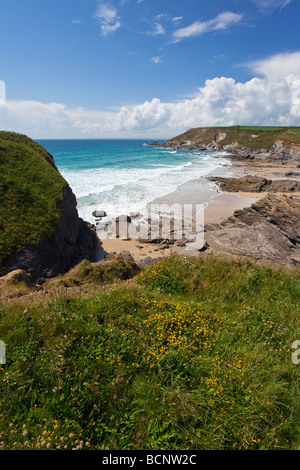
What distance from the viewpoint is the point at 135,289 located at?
205 inches

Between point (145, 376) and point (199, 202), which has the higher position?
point (199, 202)

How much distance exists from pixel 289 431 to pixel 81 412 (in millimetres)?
2586

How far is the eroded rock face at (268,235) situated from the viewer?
1276cm

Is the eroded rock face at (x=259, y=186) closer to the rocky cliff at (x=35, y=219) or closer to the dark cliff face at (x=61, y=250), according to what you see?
the dark cliff face at (x=61, y=250)

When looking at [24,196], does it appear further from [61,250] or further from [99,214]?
[99,214]

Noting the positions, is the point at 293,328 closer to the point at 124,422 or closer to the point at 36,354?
the point at 124,422

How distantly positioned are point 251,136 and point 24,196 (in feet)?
431

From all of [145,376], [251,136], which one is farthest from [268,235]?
[251,136]

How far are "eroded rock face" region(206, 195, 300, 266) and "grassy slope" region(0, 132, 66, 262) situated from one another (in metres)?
9.66

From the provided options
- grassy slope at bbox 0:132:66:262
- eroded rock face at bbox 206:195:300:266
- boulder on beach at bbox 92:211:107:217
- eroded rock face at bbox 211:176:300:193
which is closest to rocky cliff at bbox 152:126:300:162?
eroded rock face at bbox 211:176:300:193

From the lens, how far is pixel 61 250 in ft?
36.4

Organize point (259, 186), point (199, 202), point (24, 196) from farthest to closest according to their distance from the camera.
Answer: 1. point (259, 186)
2. point (199, 202)
3. point (24, 196)

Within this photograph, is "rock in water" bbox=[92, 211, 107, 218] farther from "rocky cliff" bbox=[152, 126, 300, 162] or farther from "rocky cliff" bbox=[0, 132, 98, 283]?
"rocky cliff" bbox=[152, 126, 300, 162]
